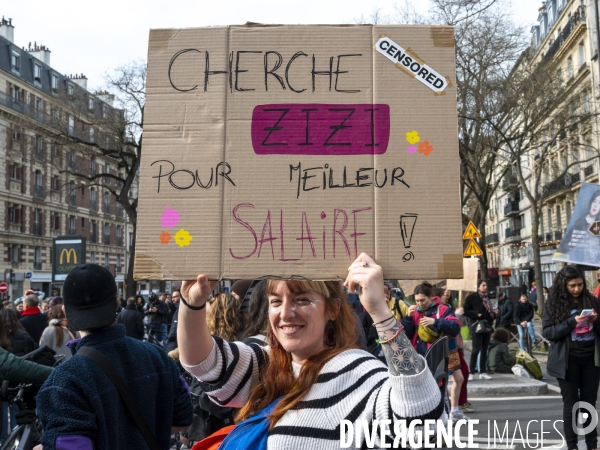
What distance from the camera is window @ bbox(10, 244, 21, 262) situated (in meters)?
50.5

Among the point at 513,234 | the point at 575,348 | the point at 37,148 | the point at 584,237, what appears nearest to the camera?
the point at 575,348

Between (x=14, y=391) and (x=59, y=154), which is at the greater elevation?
(x=59, y=154)

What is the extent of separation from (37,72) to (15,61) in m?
3.17

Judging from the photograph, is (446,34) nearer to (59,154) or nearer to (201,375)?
(201,375)

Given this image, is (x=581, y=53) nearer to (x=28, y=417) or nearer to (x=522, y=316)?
(x=522, y=316)

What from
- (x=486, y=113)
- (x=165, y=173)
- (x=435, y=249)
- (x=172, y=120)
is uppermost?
(x=486, y=113)

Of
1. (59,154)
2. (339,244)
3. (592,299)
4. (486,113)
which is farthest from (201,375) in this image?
(59,154)

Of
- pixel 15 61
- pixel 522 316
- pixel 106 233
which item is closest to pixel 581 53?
pixel 522 316

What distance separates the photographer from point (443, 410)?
6.54ft

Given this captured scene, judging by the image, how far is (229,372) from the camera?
256 cm

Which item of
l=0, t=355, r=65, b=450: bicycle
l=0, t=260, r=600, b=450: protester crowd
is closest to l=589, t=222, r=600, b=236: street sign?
l=0, t=260, r=600, b=450: protester crowd

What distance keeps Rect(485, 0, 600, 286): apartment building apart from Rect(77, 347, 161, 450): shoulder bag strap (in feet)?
65.9

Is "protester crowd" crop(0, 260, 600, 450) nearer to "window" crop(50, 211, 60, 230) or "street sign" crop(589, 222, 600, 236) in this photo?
"street sign" crop(589, 222, 600, 236)

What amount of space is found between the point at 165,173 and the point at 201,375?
0.78m
